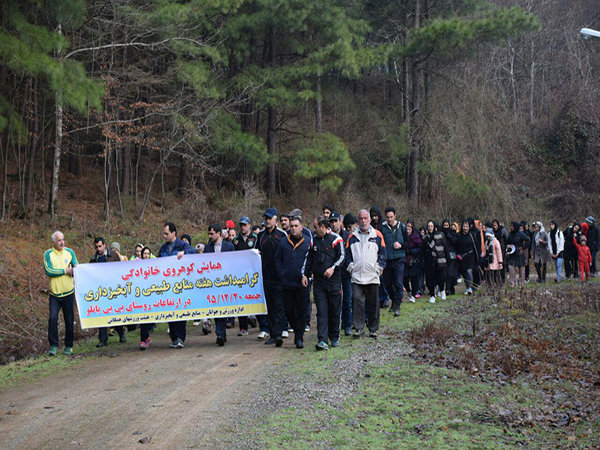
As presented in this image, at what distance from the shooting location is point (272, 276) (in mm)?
12852

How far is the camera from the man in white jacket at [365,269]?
1280cm

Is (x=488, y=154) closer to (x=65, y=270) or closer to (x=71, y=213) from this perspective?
(x=71, y=213)

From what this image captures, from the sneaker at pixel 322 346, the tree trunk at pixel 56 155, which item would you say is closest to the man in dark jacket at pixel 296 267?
the sneaker at pixel 322 346

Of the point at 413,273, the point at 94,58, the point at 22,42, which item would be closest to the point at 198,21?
the point at 94,58

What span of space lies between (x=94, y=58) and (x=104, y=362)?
15.7 m

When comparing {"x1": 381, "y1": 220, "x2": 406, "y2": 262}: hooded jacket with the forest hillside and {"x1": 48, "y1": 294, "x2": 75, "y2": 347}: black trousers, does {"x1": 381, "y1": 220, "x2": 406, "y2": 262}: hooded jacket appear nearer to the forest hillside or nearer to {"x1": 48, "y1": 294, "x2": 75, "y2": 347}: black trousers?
{"x1": 48, "y1": 294, "x2": 75, "y2": 347}: black trousers

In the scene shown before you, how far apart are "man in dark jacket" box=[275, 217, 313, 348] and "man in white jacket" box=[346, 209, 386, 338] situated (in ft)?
3.29

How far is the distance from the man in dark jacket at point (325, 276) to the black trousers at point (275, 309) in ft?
2.99

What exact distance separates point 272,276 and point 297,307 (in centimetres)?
90

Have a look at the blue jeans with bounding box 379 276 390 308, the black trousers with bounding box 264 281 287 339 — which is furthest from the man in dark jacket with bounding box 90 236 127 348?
the blue jeans with bounding box 379 276 390 308

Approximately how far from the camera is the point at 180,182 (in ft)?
106

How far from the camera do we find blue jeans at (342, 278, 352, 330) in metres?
13.6

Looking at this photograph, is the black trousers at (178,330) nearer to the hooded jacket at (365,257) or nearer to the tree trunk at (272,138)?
the hooded jacket at (365,257)

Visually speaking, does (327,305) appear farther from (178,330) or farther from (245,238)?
(245,238)
